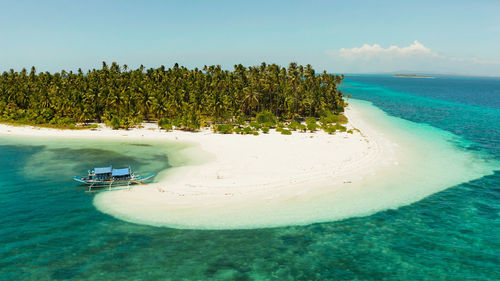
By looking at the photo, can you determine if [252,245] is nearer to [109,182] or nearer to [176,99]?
[109,182]

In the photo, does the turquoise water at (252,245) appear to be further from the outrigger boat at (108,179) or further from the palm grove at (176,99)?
the palm grove at (176,99)

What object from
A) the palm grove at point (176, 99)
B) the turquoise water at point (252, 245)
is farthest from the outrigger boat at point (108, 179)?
the palm grove at point (176, 99)

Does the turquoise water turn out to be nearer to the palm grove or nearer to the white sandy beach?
the white sandy beach

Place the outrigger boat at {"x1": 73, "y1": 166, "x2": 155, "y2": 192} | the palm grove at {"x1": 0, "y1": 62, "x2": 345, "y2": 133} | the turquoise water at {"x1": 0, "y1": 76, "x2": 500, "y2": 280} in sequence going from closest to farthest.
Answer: the turquoise water at {"x1": 0, "y1": 76, "x2": 500, "y2": 280} → the outrigger boat at {"x1": 73, "y1": 166, "x2": 155, "y2": 192} → the palm grove at {"x1": 0, "y1": 62, "x2": 345, "y2": 133}

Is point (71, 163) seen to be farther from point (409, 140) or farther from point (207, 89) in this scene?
point (409, 140)

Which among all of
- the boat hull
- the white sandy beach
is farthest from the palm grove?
the boat hull

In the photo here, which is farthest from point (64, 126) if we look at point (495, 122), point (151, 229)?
point (495, 122)

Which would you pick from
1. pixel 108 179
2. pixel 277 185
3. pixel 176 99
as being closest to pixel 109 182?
pixel 108 179
